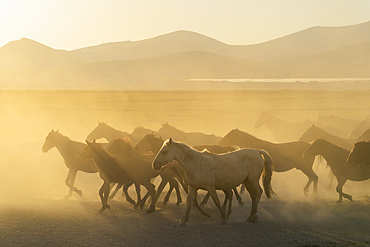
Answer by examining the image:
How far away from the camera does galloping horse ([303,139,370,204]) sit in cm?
998

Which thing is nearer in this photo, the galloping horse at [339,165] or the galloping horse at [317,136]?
the galloping horse at [339,165]

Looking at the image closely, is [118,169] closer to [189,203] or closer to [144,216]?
[144,216]

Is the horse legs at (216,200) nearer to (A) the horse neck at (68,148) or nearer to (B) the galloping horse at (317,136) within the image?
(A) the horse neck at (68,148)

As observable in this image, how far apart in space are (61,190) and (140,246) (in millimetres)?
6169

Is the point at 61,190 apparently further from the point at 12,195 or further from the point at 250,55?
the point at 250,55

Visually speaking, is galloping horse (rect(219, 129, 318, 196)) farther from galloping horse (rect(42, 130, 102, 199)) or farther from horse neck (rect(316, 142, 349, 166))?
galloping horse (rect(42, 130, 102, 199))

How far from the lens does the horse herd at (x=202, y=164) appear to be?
8016 mm

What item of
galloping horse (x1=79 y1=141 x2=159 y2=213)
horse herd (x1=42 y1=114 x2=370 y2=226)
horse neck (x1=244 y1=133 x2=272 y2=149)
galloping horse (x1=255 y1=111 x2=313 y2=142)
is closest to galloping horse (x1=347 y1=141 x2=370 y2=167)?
horse herd (x1=42 y1=114 x2=370 y2=226)

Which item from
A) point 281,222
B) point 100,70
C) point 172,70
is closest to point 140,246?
point 281,222

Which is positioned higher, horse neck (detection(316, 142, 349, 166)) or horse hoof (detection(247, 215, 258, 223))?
horse neck (detection(316, 142, 349, 166))

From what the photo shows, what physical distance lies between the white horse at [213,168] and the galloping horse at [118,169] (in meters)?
1.58

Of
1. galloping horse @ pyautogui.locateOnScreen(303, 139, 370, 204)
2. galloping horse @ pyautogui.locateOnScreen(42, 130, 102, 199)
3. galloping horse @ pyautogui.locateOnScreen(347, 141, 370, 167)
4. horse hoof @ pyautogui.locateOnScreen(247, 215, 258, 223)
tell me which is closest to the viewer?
horse hoof @ pyautogui.locateOnScreen(247, 215, 258, 223)

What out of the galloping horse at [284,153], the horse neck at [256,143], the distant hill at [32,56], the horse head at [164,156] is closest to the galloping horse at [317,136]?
the galloping horse at [284,153]

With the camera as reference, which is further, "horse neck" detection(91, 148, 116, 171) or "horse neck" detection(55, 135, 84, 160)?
"horse neck" detection(55, 135, 84, 160)
